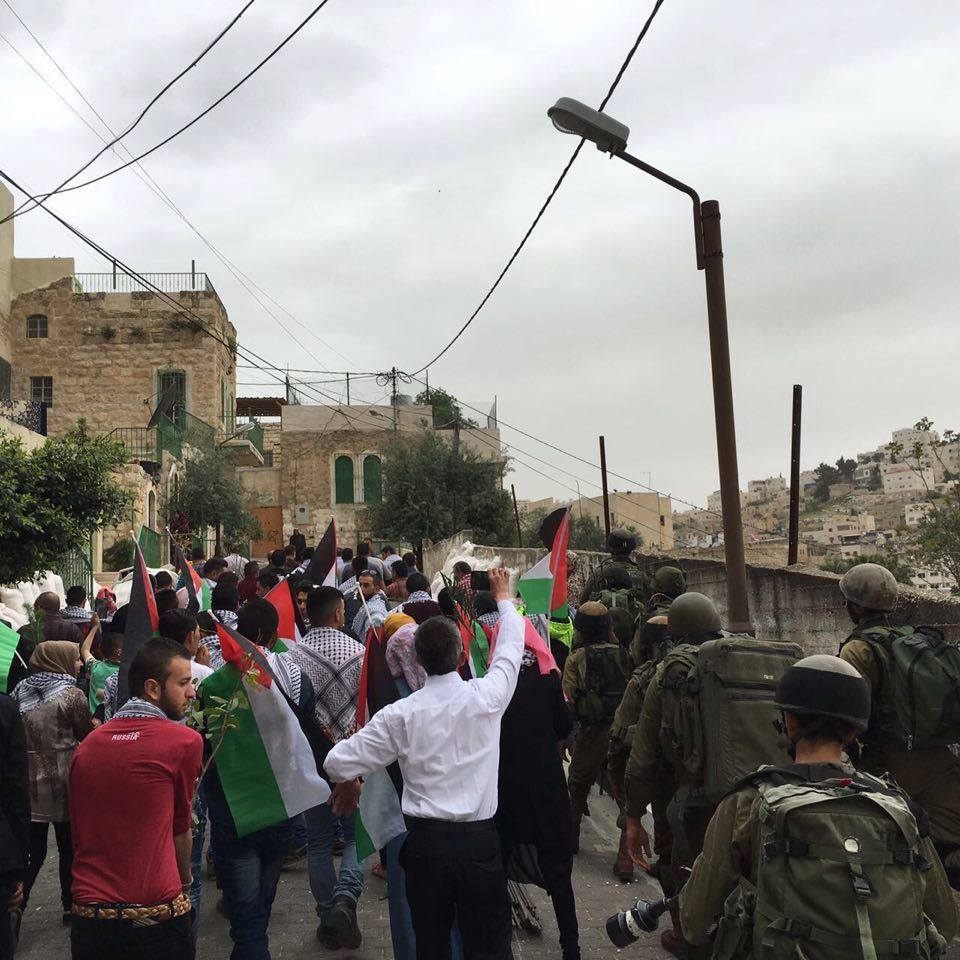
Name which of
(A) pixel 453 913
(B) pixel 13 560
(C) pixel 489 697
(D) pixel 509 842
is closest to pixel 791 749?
(C) pixel 489 697

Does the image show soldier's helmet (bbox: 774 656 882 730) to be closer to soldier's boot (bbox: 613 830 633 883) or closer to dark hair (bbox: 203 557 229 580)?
soldier's boot (bbox: 613 830 633 883)

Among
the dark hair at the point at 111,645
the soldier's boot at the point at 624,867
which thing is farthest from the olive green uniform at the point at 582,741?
the dark hair at the point at 111,645

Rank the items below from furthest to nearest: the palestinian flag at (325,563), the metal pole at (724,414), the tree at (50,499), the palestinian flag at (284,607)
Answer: the tree at (50,499), the palestinian flag at (325,563), the metal pole at (724,414), the palestinian flag at (284,607)

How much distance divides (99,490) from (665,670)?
1174cm

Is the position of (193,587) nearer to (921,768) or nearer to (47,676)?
(47,676)

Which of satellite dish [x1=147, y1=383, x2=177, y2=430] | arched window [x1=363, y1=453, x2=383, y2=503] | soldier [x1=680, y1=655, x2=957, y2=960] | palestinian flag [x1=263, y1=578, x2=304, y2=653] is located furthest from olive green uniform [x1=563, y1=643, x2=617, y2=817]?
arched window [x1=363, y1=453, x2=383, y2=503]

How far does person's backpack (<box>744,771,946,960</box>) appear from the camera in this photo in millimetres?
2521

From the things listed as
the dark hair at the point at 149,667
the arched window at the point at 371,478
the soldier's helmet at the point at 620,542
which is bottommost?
the dark hair at the point at 149,667

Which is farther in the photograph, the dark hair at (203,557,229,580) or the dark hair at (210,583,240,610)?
the dark hair at (203,557,229,580)

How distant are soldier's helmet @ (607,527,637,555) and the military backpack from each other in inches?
285

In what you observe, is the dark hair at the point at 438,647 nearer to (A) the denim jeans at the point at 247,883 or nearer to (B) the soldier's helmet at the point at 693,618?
(A) the denim jeans at the point at 247,883

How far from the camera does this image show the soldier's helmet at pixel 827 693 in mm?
2867

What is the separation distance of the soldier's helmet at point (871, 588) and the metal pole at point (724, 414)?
2.30m

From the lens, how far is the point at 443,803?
3.95 metres
